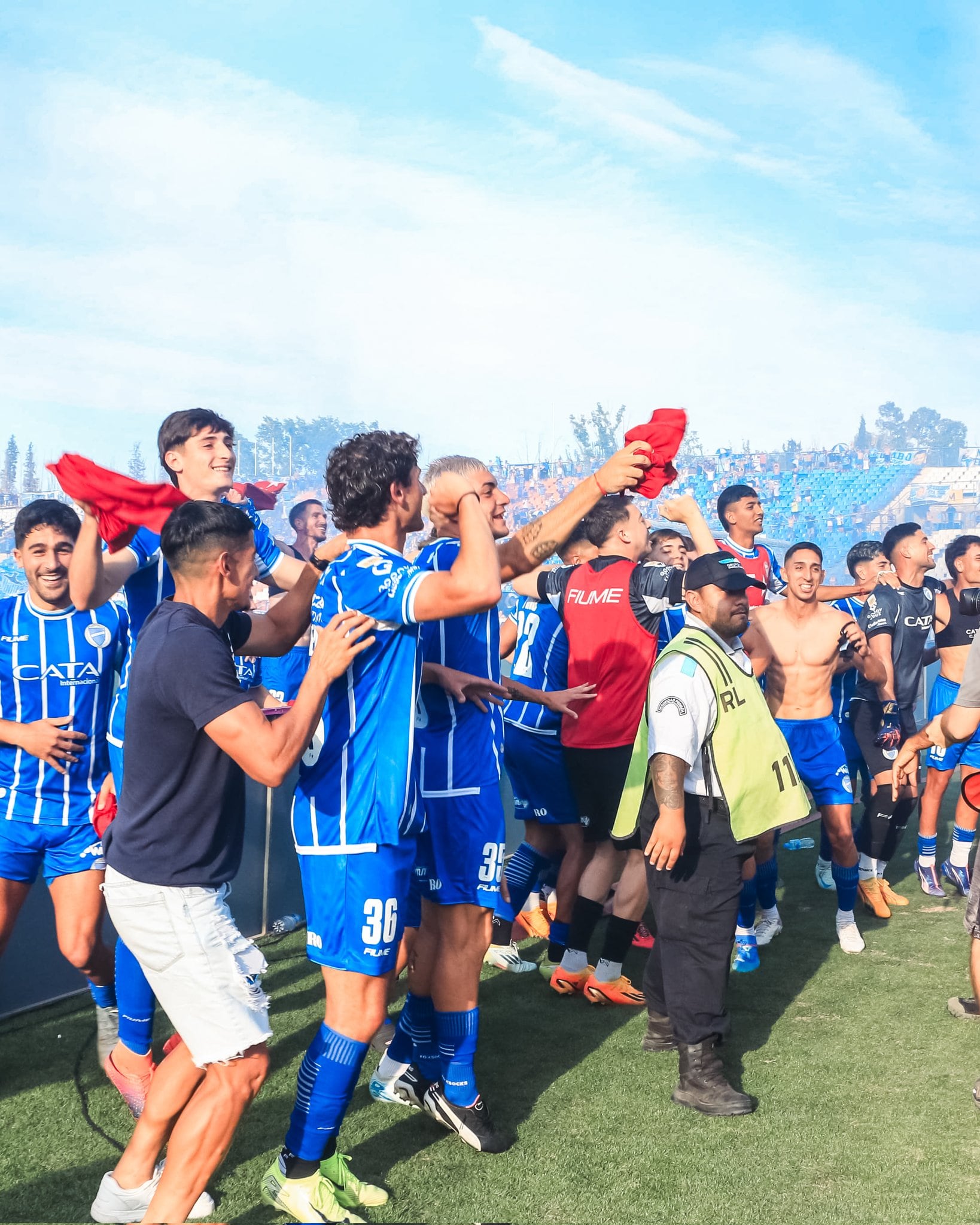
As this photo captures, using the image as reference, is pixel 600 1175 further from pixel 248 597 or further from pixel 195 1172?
pixel 248 597

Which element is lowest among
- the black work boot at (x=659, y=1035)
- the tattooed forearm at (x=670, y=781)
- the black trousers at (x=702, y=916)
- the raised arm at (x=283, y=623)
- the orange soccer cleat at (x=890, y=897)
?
the orange soccer cleat at (x=890, y=897)

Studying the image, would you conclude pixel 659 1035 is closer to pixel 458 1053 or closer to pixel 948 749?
pixel 458 1053

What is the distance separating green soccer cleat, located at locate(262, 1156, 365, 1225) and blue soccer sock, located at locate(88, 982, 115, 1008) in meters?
1.55

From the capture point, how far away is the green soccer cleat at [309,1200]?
121 inches

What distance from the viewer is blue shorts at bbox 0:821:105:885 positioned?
4207mm

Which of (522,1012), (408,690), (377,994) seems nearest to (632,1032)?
(522,1012)

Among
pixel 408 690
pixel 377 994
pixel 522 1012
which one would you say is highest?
pixel 408 690

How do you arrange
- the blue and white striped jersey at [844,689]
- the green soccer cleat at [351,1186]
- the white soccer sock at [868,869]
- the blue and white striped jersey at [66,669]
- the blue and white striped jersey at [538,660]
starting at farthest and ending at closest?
the blue and white striped jersey at [844,689]
the white soccer sock at [868,869]
the blue and white striped jersey at [538,660]
the blue and white striped jersey at [66,669]
the green soccer cleat at [351,1186]

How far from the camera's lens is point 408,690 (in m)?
3.20

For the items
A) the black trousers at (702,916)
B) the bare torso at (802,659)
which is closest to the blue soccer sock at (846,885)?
the bare torso at (802,659)

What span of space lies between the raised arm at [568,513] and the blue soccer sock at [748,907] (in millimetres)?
2463

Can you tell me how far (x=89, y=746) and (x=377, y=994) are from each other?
6.22ft

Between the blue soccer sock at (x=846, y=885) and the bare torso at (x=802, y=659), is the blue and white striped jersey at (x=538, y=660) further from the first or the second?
the blue soccer sock at (x=846, y=885)

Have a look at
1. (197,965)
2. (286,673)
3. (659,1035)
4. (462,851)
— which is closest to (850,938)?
(659,1035)
